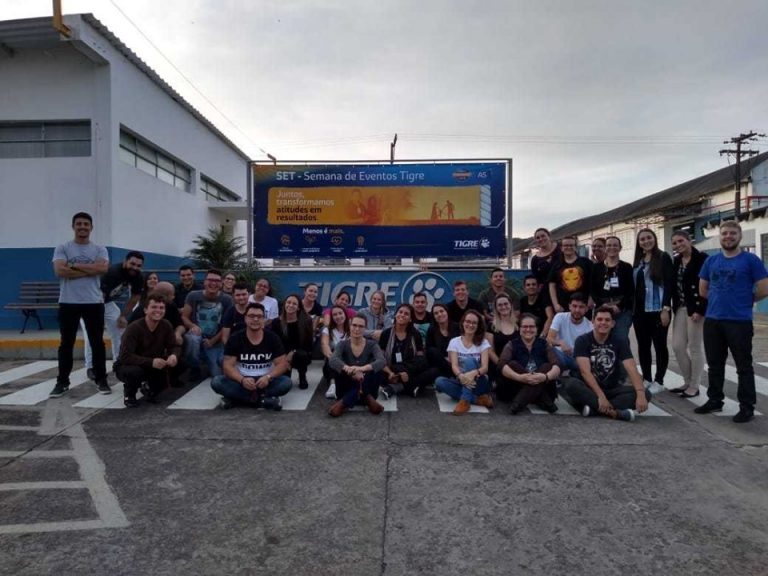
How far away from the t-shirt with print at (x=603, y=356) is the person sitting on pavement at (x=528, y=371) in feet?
1.05

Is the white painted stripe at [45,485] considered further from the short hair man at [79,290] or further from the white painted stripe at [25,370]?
the white painted stripe at [25,370]

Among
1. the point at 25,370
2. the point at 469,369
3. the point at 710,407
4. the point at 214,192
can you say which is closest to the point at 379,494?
the point at 469,369

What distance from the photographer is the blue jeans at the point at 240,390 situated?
17.2 feet

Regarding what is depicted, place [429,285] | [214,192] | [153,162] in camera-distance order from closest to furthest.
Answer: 1. [429,285]
2. [153,162]
3. [214,192]

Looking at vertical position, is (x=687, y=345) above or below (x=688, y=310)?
below

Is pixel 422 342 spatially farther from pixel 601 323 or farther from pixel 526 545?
pixel 526 545

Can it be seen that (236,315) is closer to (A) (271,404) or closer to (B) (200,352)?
(B) (200,352)

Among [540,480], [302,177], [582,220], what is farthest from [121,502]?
[582,220]

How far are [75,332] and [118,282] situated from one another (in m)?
0.92

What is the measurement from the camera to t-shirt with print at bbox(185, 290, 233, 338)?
21.7 feet

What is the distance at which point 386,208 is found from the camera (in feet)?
31.6

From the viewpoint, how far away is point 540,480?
11.6ft

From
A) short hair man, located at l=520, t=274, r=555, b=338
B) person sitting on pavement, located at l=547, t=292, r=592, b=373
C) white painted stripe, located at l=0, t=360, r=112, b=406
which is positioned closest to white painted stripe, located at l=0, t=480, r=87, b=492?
white painted stripe, located at l=0, t=360, r=112, b=406

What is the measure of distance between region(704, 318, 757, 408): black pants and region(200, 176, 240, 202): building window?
16.1 meters
